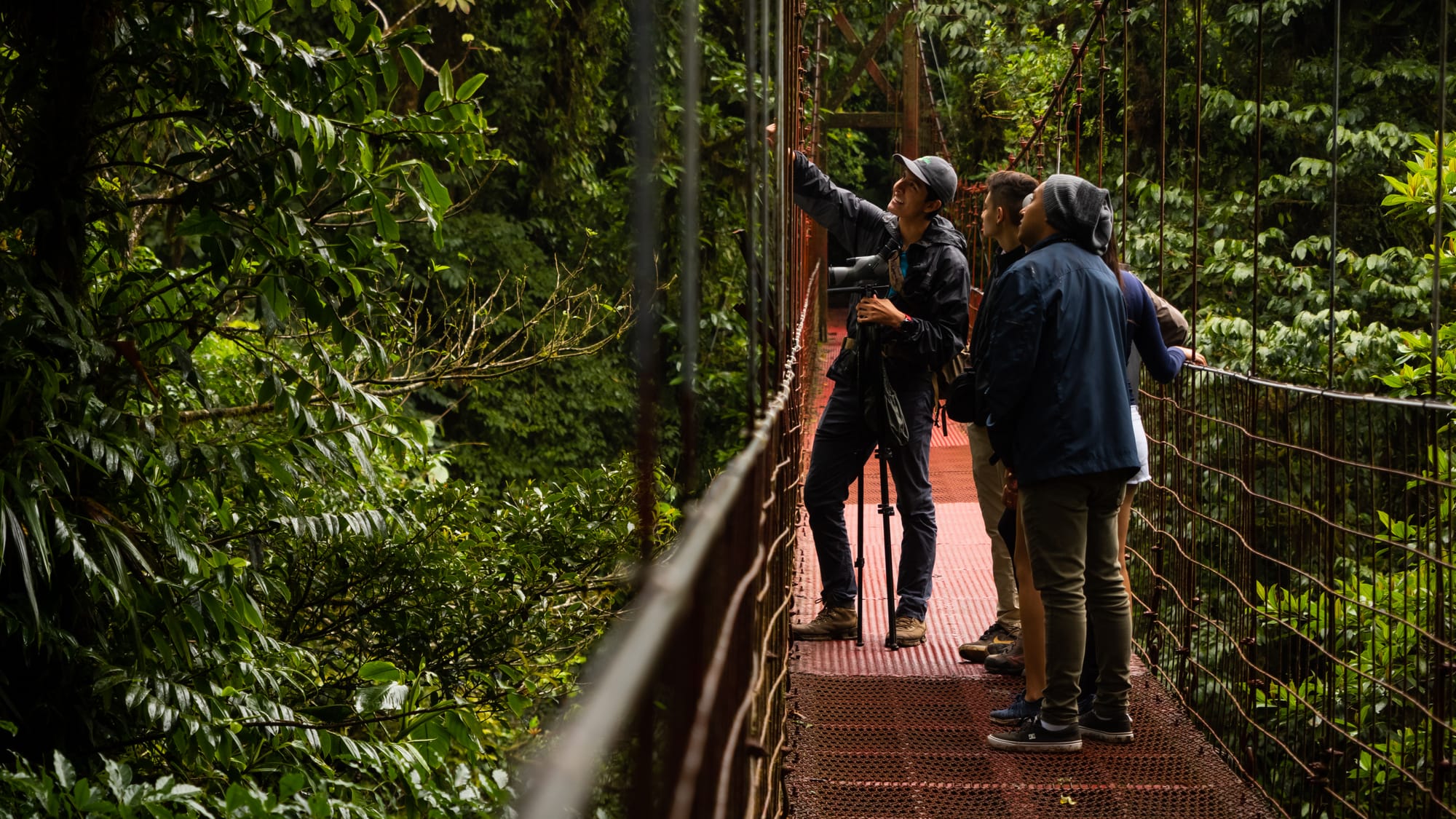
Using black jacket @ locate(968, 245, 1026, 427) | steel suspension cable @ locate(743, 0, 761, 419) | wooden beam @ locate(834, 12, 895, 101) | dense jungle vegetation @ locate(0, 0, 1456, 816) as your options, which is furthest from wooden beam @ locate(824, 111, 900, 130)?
steel suspension cable @ locate(743, 0, 761, 419)

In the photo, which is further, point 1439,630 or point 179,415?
point 179,415

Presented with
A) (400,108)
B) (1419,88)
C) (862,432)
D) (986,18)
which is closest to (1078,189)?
(862,432)

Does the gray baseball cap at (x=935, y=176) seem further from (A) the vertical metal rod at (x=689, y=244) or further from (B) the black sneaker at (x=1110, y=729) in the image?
(A) the vertical metal rod at (x=689, y=244)

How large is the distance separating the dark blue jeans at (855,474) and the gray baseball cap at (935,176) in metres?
0.43

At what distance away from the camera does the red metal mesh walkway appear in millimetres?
2352

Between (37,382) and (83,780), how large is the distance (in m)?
0.57

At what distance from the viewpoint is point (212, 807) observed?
6.34 feet

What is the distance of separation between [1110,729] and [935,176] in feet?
4.06

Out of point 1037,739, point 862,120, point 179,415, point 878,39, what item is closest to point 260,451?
point 179,415

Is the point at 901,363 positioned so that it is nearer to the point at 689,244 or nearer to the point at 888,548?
the point at 888,548

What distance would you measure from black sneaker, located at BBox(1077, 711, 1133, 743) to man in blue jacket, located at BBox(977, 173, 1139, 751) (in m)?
0.19

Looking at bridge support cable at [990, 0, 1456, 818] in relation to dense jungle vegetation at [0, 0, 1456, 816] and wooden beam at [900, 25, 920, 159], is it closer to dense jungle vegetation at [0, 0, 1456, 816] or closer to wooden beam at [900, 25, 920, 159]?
dense jungle vegetation at [0, 0, 1456, 816]

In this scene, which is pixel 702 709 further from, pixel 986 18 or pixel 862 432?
pixel 986 18

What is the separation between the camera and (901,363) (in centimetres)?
315
